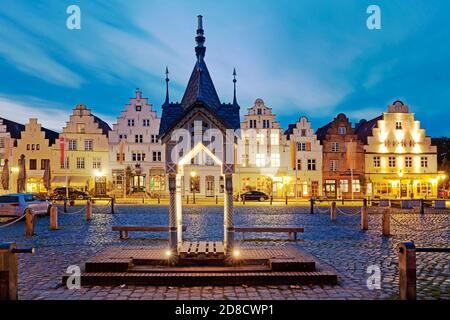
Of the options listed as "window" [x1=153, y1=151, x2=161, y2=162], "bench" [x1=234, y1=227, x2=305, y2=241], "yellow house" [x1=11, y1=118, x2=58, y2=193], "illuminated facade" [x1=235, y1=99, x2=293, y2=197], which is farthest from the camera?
"window" [x1=153, y1=151, x2=161, y2=162]

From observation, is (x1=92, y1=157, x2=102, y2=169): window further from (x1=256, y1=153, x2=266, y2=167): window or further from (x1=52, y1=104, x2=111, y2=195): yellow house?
(x1=256, y1=153, x2=266, y2=167): window

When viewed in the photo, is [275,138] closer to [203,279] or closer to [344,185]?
[344,185]

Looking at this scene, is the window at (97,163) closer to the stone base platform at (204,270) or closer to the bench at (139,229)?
the bench at (139,229)

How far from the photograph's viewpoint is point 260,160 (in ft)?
166

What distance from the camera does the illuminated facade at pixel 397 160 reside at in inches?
2016

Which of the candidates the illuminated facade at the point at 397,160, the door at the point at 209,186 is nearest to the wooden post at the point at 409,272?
the door at the point at 209,186

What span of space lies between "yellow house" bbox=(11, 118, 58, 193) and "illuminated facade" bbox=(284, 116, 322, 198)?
1203 inches

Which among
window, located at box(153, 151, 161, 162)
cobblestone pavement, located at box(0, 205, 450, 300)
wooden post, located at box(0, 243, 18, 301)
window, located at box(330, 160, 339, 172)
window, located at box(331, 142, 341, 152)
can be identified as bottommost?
cobblestone pavement, located at box(0, 205, 450, 300)

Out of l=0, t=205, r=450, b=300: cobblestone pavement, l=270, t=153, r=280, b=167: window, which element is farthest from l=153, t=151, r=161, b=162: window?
l=0, t=205, r=450, b=300: cobblestone pavement

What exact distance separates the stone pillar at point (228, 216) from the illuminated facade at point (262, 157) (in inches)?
1593

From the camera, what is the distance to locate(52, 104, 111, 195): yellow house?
50803 millimetres

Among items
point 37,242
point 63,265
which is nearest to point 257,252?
point 63,265
